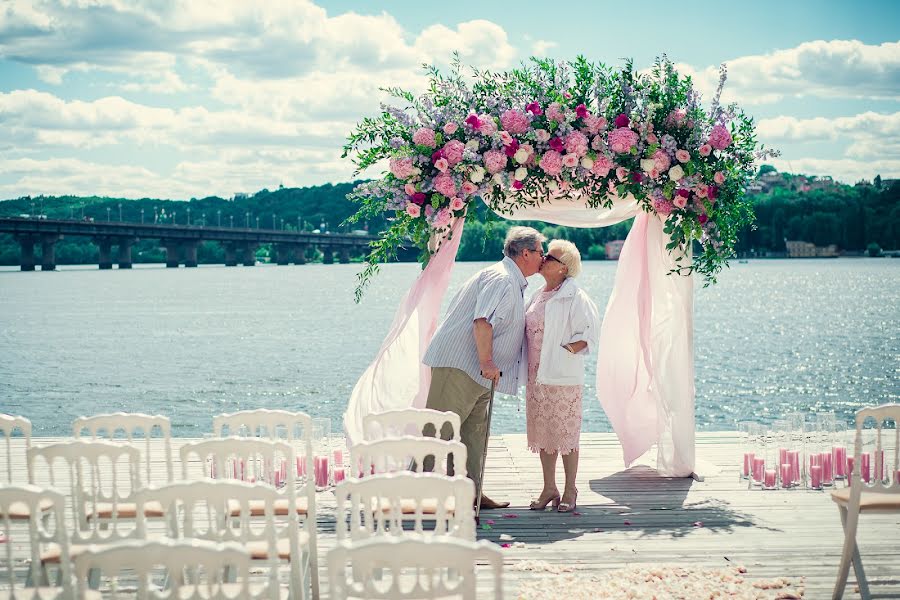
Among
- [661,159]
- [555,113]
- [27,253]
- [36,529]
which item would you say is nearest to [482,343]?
[555,113]

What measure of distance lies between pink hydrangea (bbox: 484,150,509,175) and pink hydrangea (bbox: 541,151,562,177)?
28 cm

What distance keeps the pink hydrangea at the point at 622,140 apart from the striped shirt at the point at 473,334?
4.37 ft

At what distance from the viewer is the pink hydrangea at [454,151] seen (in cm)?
765

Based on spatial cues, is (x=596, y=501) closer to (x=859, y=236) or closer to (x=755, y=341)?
(x=755, y=341)

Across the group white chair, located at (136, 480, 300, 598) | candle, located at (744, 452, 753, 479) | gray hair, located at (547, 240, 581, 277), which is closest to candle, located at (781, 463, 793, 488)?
candle, located at (744, 452, 753, 479)

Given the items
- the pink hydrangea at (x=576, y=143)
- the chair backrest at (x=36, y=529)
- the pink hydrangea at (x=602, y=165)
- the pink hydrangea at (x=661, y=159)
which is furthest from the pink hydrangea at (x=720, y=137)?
the chair backrest at (x=36, y=529)

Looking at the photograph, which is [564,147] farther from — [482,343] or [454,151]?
[482,343]

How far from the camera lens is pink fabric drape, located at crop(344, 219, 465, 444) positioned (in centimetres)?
805

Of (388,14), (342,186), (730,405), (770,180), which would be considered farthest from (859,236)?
(730,405)

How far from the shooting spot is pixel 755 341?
132 ft

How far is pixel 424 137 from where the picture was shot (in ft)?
25.3

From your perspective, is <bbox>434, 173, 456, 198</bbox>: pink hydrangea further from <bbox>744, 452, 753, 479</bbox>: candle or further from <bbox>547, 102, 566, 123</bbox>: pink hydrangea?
<bbox>744, 452, 753, 479</bbox>: candle

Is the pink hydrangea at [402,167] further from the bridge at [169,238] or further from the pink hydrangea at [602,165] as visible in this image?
the bridge at [169,238]

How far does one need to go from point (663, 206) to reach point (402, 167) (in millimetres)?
1964
